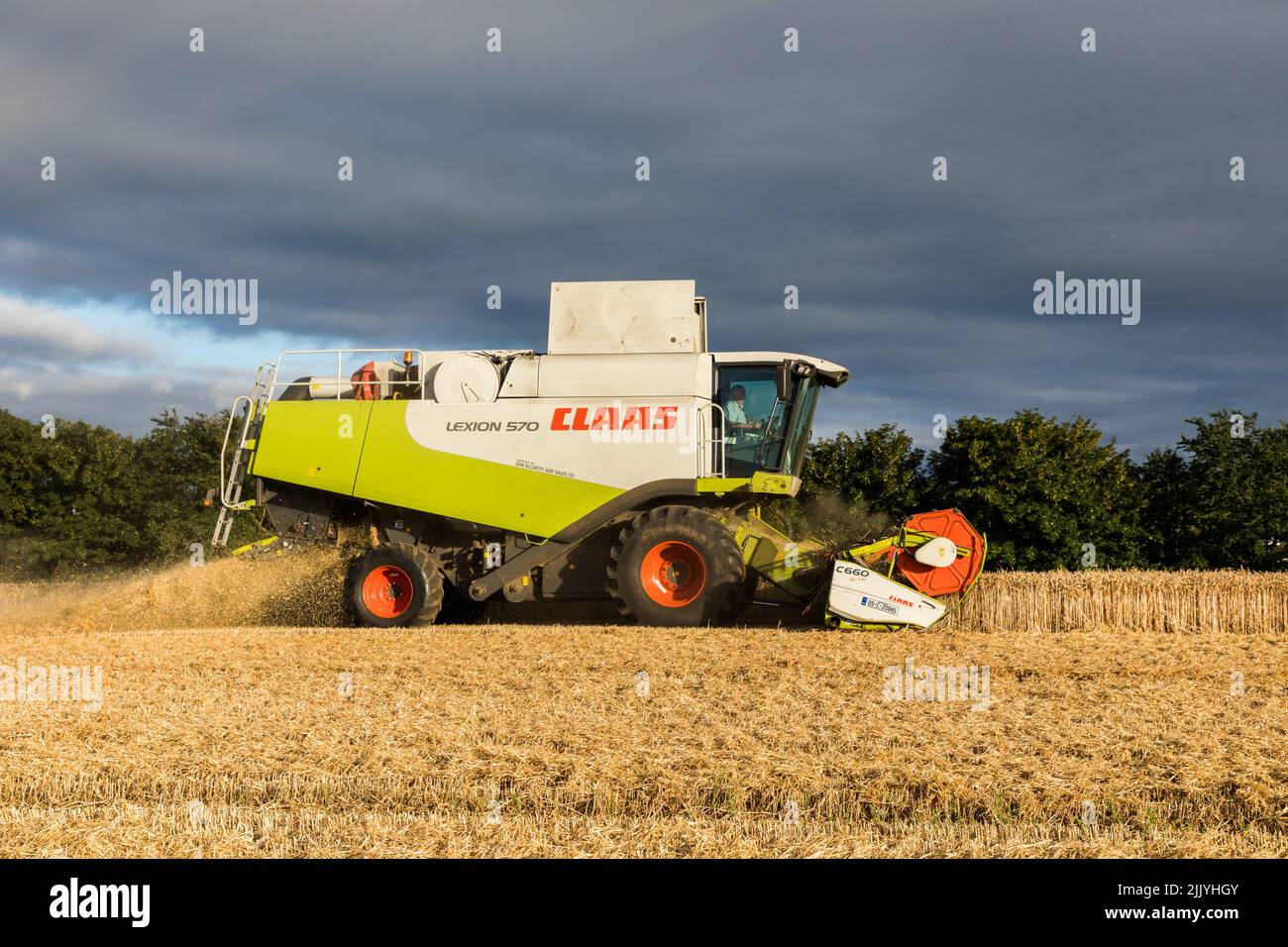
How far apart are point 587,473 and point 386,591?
2955 mm

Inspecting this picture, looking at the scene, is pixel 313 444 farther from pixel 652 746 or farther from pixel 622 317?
pixel 652 746

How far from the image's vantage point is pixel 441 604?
1494 cm

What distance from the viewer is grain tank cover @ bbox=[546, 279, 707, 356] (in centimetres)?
1349

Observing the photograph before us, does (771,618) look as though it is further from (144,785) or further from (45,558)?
(45,558)

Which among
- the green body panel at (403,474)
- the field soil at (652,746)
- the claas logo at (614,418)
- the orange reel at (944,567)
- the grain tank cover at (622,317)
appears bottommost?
the field soil at (652,746)

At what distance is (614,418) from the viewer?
13.2 m

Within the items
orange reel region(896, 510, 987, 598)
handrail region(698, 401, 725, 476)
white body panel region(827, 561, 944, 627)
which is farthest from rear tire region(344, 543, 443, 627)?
orange reel region(896, 510, 987, 598)

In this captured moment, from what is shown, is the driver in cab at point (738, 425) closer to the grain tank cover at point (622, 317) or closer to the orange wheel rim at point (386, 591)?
the grain tank cover at point (622, 317)

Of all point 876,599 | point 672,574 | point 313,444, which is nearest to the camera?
point 876,599

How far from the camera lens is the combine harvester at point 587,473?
42.5ft

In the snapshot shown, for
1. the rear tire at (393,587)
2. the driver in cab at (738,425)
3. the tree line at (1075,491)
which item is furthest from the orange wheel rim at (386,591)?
the tree line at (1075,491)

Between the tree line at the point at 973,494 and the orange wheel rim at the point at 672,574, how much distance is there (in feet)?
15.6

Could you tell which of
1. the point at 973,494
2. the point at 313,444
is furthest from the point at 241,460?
the point at 973,494

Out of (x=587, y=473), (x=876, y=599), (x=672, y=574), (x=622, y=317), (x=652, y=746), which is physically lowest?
(x=652, y=746)
